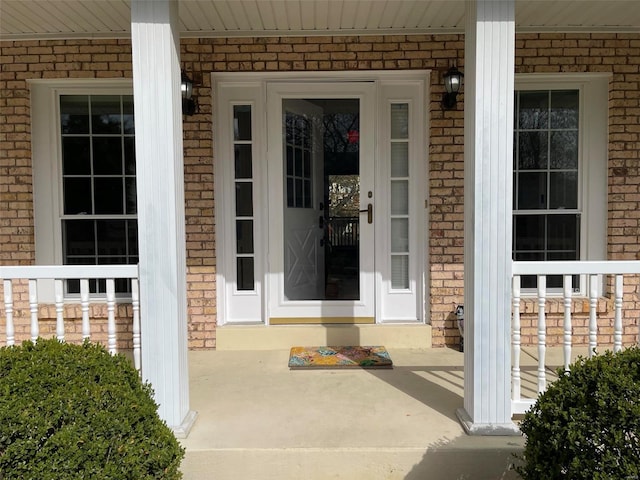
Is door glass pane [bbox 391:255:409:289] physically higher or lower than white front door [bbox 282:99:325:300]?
lower

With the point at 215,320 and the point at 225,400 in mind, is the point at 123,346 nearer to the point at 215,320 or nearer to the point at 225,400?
the point at 215,320

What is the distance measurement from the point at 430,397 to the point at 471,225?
1.30 meters

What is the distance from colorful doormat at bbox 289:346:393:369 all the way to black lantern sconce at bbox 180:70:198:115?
238cm

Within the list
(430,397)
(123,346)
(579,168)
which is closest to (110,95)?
(123,346)

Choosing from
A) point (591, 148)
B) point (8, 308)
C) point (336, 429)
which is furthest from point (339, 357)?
point (591, 148)

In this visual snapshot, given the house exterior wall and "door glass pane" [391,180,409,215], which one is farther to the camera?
"door glass pane" [391,180,409,215]

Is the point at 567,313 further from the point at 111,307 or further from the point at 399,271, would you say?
the point at 111,307

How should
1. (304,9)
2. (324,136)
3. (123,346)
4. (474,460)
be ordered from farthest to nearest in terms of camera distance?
(324,136) → (123,346) → (304,9) → (474,460)

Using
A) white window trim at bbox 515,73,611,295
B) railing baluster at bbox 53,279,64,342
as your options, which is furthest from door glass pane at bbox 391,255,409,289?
railing baluster at bbox 53,279,64,342

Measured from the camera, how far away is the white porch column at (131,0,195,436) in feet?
9.57

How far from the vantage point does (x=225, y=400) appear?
348cm

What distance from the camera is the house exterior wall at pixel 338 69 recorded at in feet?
14.9

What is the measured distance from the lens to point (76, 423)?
6.53 ft

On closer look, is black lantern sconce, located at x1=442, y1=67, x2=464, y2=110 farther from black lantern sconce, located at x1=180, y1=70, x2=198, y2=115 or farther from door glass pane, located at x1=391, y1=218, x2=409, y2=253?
black lantern sconce, located at x1=180, y1=70, x2=198, y2=115
